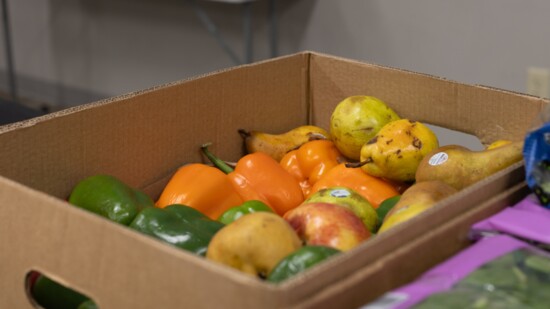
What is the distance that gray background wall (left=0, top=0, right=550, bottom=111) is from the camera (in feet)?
7.75

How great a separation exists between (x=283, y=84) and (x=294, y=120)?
0.07 m

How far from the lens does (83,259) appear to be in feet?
2.49

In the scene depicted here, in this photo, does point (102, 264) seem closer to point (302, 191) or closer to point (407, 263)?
point (407, 263)

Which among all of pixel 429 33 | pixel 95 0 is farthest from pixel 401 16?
pixel 95 0

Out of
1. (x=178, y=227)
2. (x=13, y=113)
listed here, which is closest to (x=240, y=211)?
(x=178, y=227)

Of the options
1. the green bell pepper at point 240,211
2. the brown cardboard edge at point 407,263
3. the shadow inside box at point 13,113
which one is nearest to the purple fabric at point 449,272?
the brown cardboard edge at point 407,263

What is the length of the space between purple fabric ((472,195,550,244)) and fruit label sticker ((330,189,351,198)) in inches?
8.6

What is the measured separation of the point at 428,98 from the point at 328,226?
1.46ft

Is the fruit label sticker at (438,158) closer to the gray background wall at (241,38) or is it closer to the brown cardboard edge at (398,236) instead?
the brown cardboard edge at (398,236)

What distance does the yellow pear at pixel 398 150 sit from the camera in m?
1.11

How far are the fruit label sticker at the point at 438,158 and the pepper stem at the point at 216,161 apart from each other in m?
0.34

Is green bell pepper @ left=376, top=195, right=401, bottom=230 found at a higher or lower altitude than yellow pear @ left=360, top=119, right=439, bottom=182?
lower

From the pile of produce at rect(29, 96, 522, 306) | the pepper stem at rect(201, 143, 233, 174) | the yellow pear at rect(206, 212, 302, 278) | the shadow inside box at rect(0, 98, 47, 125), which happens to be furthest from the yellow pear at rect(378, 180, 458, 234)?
the shadow inside box at rect(0, 98, 47, 125)

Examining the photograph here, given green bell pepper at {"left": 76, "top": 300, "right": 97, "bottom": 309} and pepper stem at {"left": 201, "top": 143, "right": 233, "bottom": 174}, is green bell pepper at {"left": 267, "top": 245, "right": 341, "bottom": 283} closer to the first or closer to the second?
green bell pepper at {"left": 76, "top": 300, "right": 97, "bottom": 309}
